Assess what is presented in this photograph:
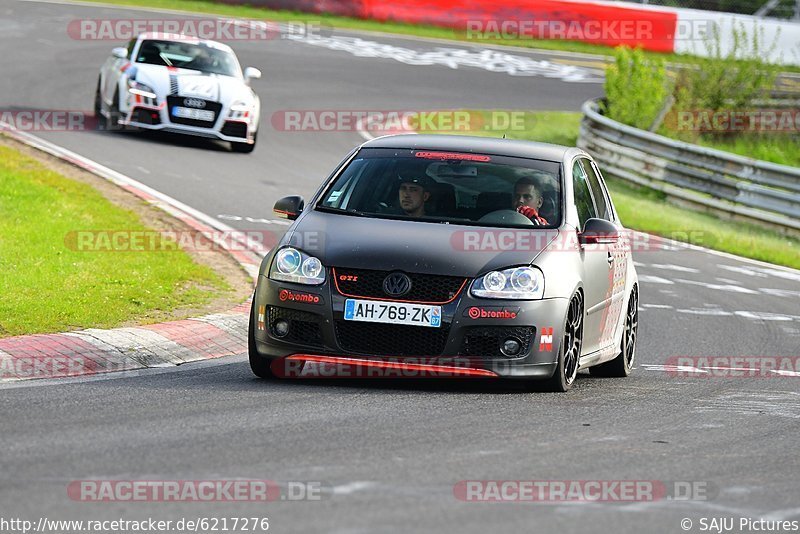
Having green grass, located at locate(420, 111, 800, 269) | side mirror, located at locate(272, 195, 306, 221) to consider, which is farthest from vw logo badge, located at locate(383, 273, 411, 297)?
green grass, located at locate(420, 111, 800, 269)

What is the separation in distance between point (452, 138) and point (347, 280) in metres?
2.00

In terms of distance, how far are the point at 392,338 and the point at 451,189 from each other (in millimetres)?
1385

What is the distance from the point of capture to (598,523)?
17.7ft

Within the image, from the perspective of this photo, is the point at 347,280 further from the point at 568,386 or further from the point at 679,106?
the point at 679,106

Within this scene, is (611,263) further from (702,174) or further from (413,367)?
(702,174)

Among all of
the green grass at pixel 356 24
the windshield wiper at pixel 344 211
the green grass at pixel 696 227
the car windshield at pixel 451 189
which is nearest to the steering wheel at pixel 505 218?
the car windshield at pixel 451 189

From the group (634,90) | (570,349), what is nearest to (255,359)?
(570,349)

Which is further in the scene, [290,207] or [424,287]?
[290,207]

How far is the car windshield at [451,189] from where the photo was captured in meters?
9.06

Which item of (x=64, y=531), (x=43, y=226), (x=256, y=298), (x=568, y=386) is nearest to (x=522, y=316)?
(x=568, y=386)

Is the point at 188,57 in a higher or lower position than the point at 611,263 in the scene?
lower

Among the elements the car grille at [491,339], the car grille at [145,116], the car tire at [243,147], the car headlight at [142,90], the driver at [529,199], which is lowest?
the car tire at [243,147]

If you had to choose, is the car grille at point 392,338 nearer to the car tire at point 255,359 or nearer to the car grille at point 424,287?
the car grille at point 424,287

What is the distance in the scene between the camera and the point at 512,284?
8.30 metres
